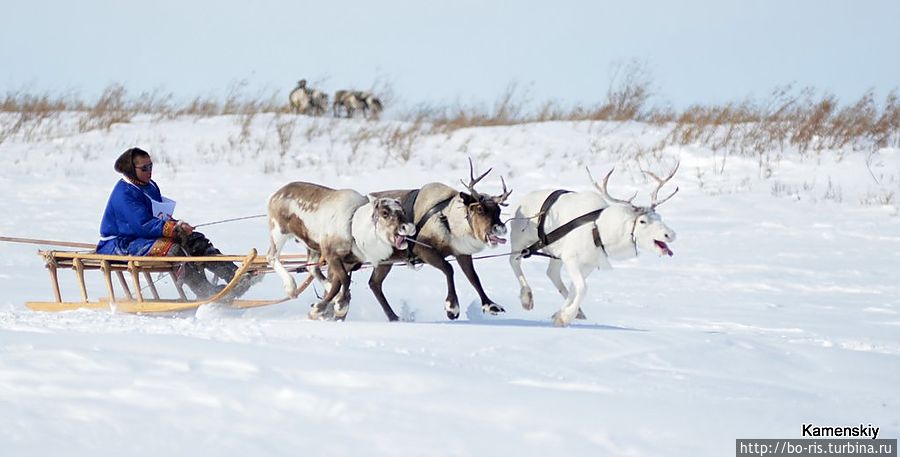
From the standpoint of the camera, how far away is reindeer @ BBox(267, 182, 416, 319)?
7.79 metres

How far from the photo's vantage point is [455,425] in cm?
466

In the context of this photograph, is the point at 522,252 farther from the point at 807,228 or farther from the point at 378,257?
the point at 807,228

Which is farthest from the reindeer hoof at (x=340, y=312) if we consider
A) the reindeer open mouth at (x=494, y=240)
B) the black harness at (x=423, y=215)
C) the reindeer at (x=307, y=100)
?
the reindeer at (x=307, y=100)

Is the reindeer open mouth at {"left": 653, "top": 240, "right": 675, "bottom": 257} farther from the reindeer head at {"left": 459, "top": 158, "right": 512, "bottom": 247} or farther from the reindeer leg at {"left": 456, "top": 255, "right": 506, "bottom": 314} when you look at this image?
the reindeer leg at {"left": 456, "top": 255, "right": 506, "bottom": 314}

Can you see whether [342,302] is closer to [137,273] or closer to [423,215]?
[423,215]

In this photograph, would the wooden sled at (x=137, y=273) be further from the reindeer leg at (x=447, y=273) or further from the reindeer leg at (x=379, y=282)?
the reindeer leg at (x=447, y=273)

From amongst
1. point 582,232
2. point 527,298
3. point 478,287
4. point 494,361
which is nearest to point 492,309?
point 478,287

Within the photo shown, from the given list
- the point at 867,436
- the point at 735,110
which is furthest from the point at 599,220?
the point at 735,110

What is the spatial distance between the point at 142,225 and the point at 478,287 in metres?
2.65

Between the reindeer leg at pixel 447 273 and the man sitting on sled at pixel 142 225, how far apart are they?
175 cm

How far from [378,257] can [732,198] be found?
8.80 metres

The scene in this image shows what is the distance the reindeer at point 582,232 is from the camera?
7.59m

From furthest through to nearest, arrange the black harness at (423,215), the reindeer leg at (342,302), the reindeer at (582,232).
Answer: the reindeer leg at (342,302), the black harness at (423,215), the reindeer at (582,232)

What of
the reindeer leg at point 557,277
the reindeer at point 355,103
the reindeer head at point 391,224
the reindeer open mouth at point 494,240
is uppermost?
the reindeer at point 355,103
